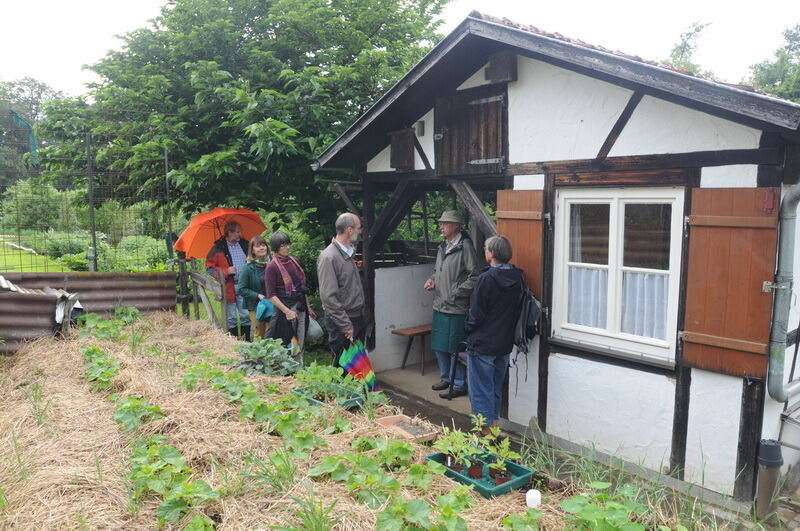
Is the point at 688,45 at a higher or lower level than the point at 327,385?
higher

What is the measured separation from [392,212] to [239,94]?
8.81 feet

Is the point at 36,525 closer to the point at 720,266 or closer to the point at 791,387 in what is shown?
the point at 720,266

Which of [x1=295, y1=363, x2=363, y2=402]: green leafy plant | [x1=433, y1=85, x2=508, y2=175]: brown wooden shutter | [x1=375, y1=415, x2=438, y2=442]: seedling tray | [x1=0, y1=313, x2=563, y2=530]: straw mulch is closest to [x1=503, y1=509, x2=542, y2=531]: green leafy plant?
[x1=0, y1=313, x2=563, y2=530]: straw mulch

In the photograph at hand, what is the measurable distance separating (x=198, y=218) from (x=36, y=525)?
636cm

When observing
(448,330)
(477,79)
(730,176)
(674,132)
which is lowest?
(448,330)

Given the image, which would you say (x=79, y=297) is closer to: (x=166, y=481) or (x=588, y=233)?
(x=166, y=481)

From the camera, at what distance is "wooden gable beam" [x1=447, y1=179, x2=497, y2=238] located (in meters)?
6.23

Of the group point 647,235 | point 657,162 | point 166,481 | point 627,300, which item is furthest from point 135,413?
point 657,162

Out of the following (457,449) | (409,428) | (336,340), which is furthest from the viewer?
(336,340)

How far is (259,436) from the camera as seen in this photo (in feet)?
10.3

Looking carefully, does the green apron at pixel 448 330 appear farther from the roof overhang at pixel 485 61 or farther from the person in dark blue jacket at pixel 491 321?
the roof overhang at pixel 485 61

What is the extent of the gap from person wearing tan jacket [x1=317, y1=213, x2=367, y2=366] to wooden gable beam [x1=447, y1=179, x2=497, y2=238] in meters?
1.29

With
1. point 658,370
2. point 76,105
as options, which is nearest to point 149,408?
point 658,370

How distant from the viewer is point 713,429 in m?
4.66
